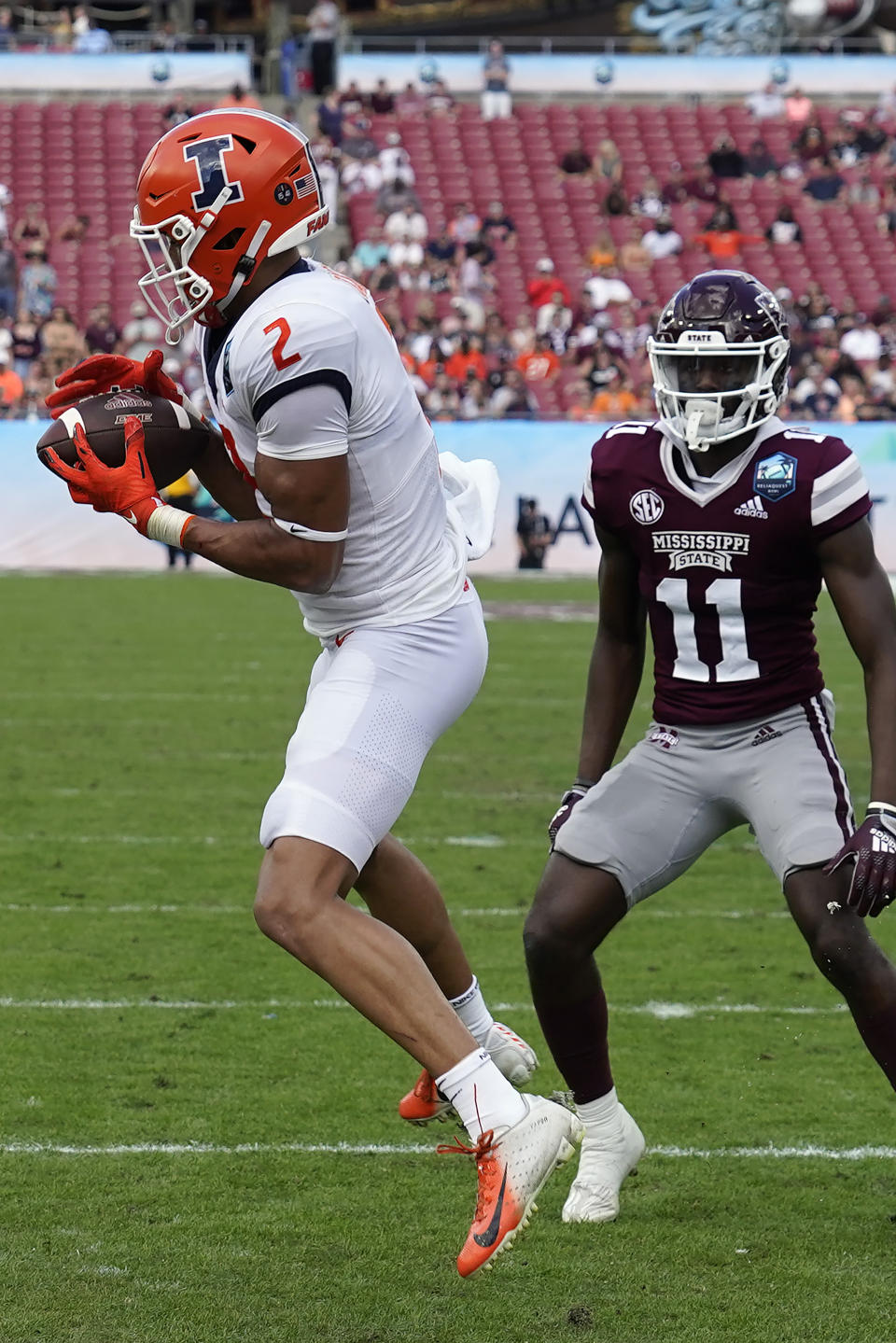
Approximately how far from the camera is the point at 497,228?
21.3 meters

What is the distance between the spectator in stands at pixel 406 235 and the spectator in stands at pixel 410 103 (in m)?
3.17

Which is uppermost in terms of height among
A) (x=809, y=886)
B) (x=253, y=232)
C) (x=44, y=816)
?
(x=253, y=232)

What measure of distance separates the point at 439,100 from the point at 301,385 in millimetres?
21850

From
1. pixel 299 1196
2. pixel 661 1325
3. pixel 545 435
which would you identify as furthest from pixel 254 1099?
pixel 545 435

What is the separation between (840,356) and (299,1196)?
50.8 ft

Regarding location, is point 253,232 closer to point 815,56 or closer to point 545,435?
point 545,435

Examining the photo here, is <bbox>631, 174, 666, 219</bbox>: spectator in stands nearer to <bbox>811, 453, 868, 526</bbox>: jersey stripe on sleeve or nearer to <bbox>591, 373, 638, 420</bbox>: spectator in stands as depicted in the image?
<bbox>591, 373, 638, 420</bbox>: spectator in stands

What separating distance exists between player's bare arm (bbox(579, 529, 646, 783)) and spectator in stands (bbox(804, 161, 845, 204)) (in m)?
20.2

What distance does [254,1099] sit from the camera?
396 centimetres

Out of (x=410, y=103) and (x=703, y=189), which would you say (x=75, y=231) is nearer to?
(x=410, y=103)

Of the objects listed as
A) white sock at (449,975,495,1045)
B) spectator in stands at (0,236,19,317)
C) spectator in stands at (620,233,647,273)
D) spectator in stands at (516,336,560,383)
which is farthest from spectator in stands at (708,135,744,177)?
white sock at (449,975,495,1045)

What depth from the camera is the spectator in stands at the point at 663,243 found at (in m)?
21.2

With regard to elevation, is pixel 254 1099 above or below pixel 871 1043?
below

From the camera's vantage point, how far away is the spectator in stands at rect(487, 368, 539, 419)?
54.7 ft
